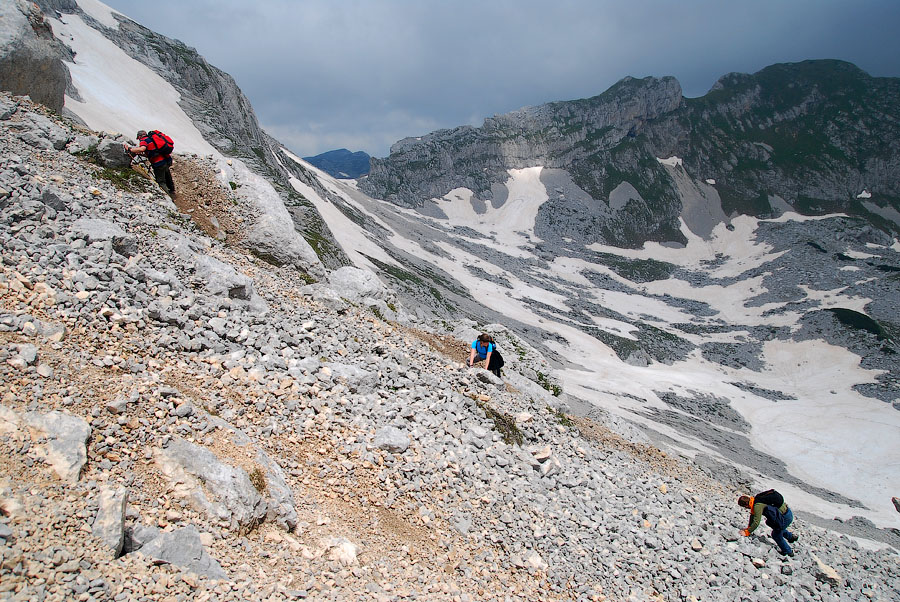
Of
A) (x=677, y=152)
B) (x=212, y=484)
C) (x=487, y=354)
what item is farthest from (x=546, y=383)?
(x=677, y=152)

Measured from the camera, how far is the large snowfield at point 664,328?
3581 cm

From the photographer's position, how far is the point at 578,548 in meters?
9.58

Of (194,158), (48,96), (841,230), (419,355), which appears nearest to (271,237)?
(194,158)

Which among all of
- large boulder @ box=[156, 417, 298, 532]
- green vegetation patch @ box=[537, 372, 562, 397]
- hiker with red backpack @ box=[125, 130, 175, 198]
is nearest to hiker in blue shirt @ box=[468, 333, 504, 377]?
large boulder @ box=[156, 417, 298, 532]

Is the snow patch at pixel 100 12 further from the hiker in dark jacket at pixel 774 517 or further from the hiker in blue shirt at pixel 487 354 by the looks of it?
the hiker in dark jacket at pixel 774 517

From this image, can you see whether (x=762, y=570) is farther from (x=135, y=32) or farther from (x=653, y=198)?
(x=653, y=198)

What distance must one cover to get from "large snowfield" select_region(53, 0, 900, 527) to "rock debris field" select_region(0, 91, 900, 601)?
1956cm

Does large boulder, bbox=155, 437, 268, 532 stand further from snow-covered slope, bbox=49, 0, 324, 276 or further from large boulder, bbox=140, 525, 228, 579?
snow-covered slope, bbox=49, 0, 324, 276

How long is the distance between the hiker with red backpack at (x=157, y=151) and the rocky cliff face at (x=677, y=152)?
458 ft

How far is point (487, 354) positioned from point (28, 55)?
18620 mm

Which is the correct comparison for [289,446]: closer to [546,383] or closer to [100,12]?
[546,383]

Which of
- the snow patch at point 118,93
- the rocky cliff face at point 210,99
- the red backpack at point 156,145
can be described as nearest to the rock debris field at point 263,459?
the red backpack at point 156,145

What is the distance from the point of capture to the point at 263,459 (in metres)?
7.95

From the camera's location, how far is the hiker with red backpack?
14.7m
